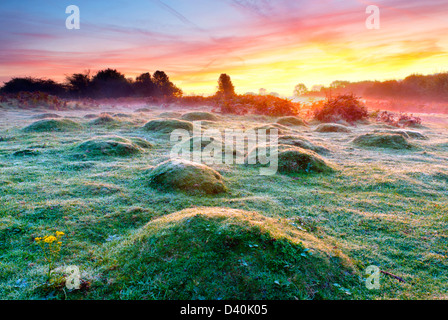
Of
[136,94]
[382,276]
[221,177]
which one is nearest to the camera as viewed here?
[382,276]

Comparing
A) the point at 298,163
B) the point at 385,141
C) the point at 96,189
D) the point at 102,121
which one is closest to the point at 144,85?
the point at 102,121

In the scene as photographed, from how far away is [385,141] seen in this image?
13.6 metres

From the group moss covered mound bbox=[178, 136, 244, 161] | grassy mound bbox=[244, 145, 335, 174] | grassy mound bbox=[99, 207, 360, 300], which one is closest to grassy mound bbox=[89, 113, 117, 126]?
moss covered mound bbox=[178, 136, 244, 161]

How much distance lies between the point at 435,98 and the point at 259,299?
49.3 m

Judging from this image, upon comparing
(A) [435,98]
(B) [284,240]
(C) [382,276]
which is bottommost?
(C) [382,276]

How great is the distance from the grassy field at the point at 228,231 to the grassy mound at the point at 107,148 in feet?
2.76

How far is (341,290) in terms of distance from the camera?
3596 mm

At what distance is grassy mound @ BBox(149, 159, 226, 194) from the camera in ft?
23.4

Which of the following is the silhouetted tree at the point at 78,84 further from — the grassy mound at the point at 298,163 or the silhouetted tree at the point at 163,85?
the grassy mound at the point at 298,163

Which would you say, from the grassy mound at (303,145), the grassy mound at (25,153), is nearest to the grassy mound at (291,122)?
the grassy mound at (303,145)

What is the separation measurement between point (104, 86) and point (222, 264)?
5377 cm

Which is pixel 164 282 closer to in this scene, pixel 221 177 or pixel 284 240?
pixel 284 240

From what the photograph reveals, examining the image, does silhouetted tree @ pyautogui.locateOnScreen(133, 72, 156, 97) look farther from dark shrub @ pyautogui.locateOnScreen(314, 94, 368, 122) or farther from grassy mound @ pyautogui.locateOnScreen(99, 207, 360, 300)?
grassy mound @ pyautogui.locateOnScreen(99, 207, 360, 300)
